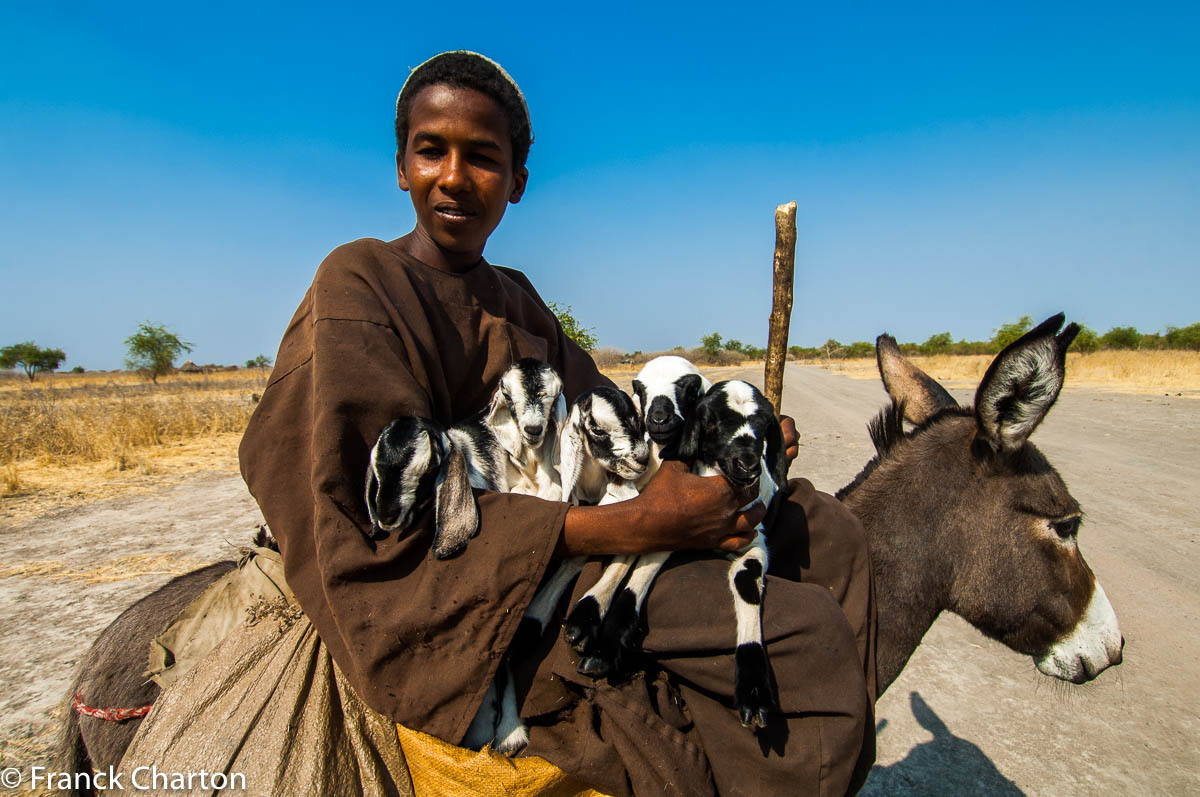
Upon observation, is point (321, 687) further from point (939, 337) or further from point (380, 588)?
point (939, 337)

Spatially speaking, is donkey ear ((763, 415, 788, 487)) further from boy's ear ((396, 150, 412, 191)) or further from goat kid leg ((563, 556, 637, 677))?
boy's ear ((396, 150, 412, 191))

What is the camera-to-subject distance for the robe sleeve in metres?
1.51

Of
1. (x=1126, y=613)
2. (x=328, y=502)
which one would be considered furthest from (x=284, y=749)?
(x=1126, y=613)

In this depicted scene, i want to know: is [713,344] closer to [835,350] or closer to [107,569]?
[835,350]

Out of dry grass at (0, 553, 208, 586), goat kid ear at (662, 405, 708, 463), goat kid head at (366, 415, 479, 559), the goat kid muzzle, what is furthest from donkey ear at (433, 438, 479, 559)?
dry grass at (0, 553, 208, 586)

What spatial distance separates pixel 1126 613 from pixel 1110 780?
2346mm

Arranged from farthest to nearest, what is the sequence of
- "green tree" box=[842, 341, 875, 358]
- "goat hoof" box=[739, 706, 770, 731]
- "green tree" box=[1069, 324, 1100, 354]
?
"green tree" box=[842, 341, 875, 358], "green tree" box=[1069, 324, 1100, 354], "goat hoof" box=[739, 706, 770, 731]

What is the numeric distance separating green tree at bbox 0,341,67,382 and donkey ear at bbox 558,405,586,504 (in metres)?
72.1

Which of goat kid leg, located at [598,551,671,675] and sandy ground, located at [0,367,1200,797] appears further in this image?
sandy ground, located at [0,367,1200,797]

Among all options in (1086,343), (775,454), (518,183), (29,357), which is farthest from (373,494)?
(29,357)

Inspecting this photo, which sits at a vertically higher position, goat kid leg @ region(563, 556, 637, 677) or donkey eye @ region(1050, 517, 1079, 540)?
donkey eye @ region(1050, 517, 1079, 540)

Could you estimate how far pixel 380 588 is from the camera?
1.53 metres

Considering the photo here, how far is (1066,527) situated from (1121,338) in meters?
68.1

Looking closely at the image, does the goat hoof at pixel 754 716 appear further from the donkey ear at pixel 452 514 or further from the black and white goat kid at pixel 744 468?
the donkey ear at pixel 452 514
